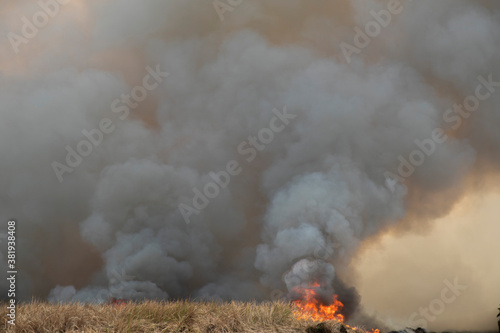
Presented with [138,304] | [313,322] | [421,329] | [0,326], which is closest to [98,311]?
[138,304]

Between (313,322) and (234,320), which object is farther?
(313,322)

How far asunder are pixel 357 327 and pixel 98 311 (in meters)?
13.7

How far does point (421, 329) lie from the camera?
172 feet

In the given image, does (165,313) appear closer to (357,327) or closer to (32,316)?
(32,316)

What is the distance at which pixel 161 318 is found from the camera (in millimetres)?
19328

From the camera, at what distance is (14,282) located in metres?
19.5

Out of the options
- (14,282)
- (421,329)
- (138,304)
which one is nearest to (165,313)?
(138,304)

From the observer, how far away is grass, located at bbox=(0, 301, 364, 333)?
17.7 m

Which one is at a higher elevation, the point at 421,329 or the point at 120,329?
the point at 421,329

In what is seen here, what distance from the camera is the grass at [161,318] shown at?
696 inches

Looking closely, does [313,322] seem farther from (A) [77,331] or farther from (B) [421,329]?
(B) [421,329]

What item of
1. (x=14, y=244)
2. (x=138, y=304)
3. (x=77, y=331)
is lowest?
(x=77, y=331)

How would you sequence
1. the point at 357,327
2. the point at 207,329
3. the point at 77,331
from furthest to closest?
the point at 357,327, the point at 207,329, the point at 77,331

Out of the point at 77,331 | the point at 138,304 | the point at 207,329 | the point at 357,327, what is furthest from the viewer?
the point at 357,327
